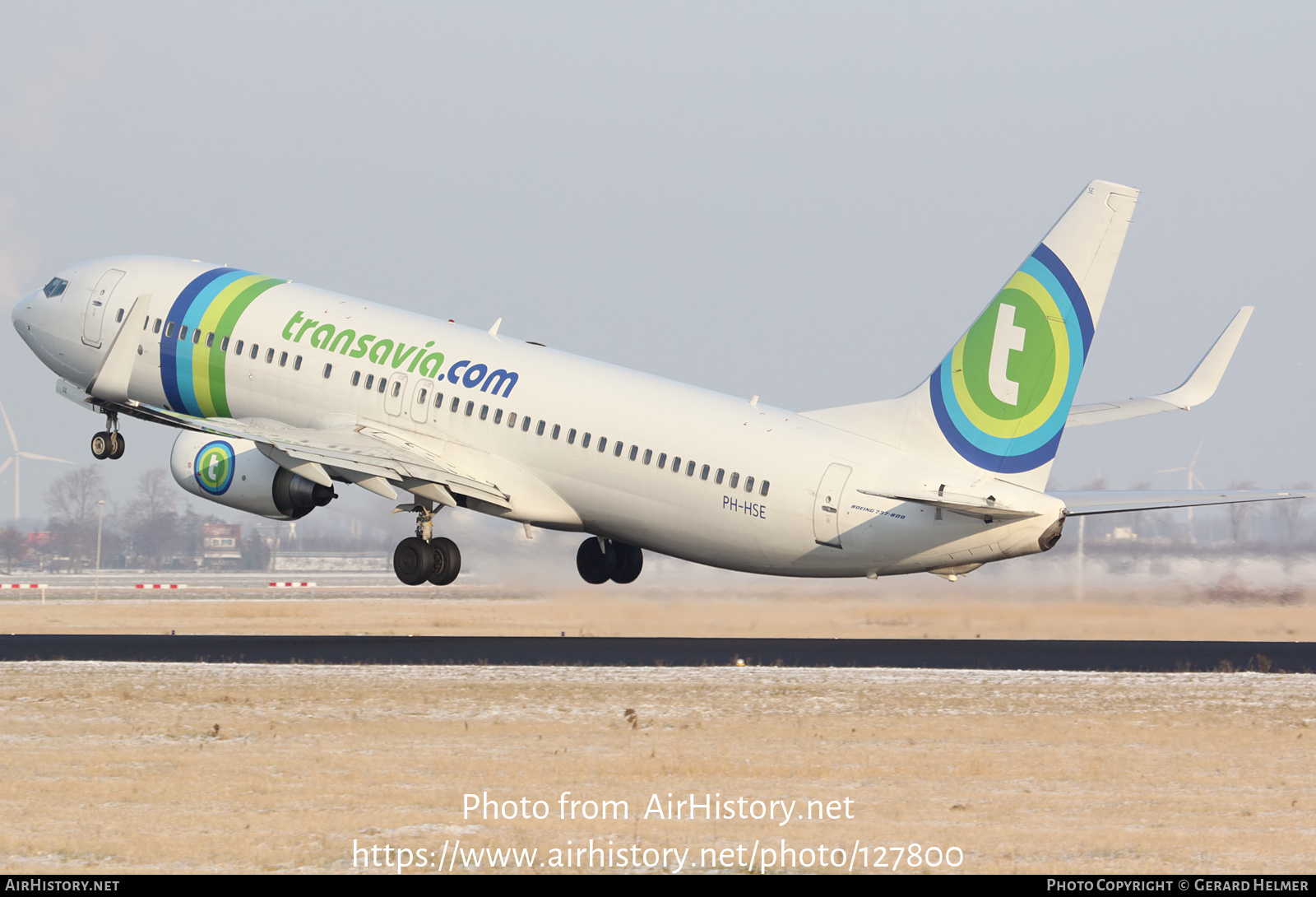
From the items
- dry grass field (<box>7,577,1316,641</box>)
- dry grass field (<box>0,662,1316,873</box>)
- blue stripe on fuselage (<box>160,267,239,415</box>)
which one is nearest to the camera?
dry grass field (<box>0,662,1316,873</box>)

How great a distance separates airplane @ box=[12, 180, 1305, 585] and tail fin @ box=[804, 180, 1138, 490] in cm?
5

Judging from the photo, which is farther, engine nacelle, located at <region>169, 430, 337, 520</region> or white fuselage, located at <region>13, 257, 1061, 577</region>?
engine nacelle, located at <region>169, 430, 337, 520</region>

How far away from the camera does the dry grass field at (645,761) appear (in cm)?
2072

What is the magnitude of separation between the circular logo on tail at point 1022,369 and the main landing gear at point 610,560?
1305 cm

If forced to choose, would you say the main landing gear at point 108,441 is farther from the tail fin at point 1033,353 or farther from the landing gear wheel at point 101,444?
the tail fin at point 1033,353

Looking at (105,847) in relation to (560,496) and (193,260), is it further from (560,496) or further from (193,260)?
(193,260)

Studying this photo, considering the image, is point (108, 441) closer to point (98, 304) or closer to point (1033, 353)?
point (98, 304)

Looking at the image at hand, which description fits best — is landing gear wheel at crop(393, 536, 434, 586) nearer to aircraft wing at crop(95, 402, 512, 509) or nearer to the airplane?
the airplane

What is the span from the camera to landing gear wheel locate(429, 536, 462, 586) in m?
42.5

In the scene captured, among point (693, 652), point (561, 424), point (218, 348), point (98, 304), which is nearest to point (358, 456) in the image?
point (561, 424)

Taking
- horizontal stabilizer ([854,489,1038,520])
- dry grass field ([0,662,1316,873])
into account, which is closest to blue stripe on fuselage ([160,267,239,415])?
dry grass field ([0,662,1316,873])

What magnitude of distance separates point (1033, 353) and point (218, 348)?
22.6m
